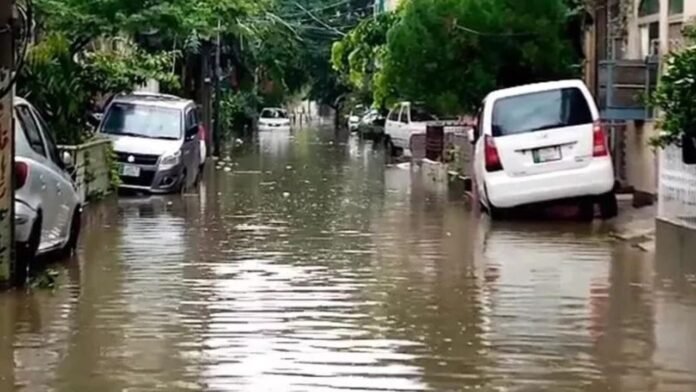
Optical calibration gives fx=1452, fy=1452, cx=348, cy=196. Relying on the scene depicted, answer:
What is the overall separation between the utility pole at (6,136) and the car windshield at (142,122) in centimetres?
1336

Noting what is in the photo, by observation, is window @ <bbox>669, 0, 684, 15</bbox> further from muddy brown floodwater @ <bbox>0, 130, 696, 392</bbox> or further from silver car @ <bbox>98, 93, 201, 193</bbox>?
silver car @ <bbox>98, 93, 201, 193</bbox>

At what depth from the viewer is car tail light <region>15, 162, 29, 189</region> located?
12.1 metres

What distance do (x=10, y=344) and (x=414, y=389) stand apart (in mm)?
2816

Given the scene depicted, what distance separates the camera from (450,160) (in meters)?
30.7

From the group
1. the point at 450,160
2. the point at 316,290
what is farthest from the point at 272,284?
Answer: the point at 450,160

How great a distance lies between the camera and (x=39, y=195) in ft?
41.2

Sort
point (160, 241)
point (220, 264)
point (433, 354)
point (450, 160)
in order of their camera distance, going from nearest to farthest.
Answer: point (433, 354) → point (220, 264) → point (160, 241) → point (450, 160)

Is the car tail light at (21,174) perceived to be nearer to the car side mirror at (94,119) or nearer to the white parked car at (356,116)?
the car side mirror at (94,119)

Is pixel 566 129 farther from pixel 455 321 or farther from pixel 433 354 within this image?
pixel 433 354

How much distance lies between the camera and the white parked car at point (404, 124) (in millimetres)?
42150

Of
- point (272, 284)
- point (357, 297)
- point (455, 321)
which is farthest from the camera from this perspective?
point (272, 284)

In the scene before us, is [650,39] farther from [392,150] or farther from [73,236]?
[392,150]

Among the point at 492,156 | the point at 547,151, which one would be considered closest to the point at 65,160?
the point at 492,156

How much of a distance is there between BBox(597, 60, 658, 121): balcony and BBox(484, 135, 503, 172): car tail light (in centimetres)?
358
